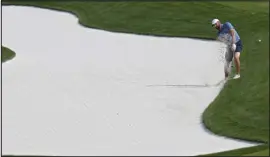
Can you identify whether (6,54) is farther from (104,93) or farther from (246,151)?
(246,151)

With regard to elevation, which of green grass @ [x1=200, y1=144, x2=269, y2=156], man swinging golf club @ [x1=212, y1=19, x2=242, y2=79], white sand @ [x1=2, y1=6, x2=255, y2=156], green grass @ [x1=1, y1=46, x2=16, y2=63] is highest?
man swinging golf club @ [x1=212, y1=19, x2=242, y2=79]

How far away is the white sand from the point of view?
1562 centimetres

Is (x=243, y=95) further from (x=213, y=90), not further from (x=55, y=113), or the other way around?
(x=55, y=113)

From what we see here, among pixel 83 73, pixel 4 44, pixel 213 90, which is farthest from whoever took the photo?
pixel 4 44

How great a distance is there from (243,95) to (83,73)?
562 centimetres

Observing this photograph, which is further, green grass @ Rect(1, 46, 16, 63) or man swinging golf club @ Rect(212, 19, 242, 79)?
green grass @ Rect(1, 46, 16, 63)

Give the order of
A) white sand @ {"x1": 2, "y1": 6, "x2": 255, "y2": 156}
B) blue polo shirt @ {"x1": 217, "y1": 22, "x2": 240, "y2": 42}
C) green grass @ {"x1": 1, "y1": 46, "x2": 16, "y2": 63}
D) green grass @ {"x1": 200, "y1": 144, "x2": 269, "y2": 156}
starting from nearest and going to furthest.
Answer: blue polo shirt @ {"x1": 217, "y1": 22, "x2": 240, "y2": 42}
green grass @ {"x1": 200, "y1": 144, "x2": 269, "y2": 156}
white sand @ {"x1": 2, "y1": 6, "x2": 255, "y2": 156}
green grass @ {"x1": 1, "y1": 46, "x2": 16, "y2": 63}

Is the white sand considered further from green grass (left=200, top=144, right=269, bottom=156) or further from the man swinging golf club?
the man swinging golf club

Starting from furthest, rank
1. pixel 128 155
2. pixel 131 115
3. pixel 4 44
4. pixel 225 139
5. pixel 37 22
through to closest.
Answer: pixel 37 22
pixel 4 44
pixel 131 115
pixel 225 139
pixel 128 155

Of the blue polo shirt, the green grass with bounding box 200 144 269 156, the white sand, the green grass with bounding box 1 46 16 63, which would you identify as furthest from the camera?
the green grass with bounding box 1 46 16 63

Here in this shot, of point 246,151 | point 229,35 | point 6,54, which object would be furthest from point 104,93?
point 229,35

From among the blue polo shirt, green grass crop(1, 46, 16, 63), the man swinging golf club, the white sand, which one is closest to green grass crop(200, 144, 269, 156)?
the white sand

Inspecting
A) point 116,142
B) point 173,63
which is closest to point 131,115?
point 116,142

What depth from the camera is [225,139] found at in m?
15.8
